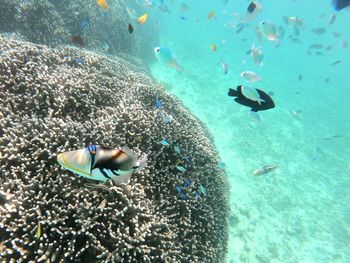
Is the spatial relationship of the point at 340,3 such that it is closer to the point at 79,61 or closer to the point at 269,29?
the point at 79,61

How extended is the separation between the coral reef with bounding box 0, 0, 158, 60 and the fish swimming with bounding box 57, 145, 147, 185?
7817 mm

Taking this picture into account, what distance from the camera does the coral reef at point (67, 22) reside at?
7.79 metres

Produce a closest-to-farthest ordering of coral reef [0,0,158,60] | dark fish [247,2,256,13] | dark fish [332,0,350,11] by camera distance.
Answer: dark fish [332,0,350,11], coral reef [0,0,158,60], dark fish [247,2,256,13]

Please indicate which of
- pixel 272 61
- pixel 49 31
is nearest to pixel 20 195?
pixel 49 31

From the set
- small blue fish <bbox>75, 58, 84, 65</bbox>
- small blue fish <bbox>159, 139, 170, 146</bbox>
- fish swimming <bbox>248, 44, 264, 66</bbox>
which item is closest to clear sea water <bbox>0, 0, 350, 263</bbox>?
fish swimming <bbox>248, 44, 264, 66</bbox>

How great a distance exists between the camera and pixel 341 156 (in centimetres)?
1967

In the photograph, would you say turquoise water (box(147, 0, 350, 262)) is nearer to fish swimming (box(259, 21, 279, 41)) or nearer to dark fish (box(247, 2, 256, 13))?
fish swimming (box(259, 21, 279, 41))

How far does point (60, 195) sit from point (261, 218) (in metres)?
10.3

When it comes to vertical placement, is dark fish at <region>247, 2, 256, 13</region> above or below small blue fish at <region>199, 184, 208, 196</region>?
above

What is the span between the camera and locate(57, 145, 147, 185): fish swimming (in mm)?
1711

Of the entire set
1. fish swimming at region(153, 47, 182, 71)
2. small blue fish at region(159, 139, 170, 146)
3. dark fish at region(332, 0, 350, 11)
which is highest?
fish swimming at region(153, 47, 182, 71)

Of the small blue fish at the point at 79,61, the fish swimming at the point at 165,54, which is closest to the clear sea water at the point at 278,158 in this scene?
the fish swimming at the point at 165,54

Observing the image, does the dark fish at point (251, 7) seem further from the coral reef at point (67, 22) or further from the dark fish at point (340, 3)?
the dark fish at point (340, 3)

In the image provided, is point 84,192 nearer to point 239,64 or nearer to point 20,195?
point 20,195
